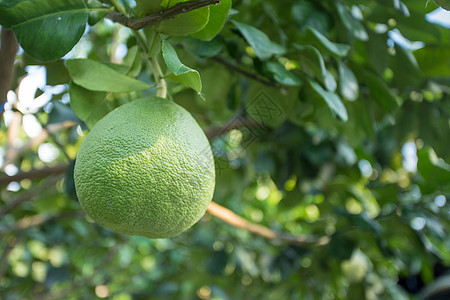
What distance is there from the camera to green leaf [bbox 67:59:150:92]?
0.58 metres

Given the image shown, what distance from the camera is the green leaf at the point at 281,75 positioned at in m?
0.69

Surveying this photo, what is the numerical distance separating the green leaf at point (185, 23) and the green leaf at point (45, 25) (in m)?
0.11

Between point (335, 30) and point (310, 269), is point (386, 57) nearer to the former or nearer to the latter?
point (335, 30)

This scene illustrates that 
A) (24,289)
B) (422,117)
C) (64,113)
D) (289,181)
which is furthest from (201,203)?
(24,289)

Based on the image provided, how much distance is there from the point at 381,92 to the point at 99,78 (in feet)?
1.95

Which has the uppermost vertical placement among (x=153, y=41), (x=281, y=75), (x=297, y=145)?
(x=153, y=41)

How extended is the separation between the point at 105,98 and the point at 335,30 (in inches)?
20.4

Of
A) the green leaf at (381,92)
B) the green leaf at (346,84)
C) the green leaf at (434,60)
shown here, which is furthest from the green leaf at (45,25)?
the green leaf at (434,60)

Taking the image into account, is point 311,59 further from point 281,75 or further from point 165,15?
point 165,15

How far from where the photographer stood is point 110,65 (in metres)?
0.62

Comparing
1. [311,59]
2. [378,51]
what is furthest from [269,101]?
[378,51]

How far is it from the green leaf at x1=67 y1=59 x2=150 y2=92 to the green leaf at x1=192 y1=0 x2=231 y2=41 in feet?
0.36

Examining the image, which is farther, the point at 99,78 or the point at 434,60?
the point at 434,60

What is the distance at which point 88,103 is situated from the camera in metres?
0.64
